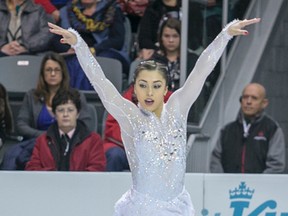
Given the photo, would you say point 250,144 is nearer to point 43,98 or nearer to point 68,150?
point 68,150

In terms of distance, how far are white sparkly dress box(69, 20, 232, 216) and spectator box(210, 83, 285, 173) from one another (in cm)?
263

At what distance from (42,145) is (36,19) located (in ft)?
5.49

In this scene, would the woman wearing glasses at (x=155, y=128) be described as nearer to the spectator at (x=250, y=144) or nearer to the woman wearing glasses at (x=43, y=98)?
the spectator at (x=250, y=144)

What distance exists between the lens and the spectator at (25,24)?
10.5 metres

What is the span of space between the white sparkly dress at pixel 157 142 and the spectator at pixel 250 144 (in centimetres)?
263

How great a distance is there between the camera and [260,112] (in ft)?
31.1

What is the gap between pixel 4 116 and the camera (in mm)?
9805

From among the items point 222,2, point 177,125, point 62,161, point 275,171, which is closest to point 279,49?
point 222,2

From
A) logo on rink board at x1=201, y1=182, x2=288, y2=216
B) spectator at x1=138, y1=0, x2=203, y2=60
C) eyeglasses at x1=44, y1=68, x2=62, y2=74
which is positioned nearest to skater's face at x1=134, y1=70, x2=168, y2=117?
logo on rink board at x1=201, y1=182, x2=288, y2=216

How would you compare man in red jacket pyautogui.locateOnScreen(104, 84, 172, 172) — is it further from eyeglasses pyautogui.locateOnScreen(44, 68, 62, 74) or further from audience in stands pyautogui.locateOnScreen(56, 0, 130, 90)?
audience in stands pyautogui.locateOnScreen(56, 0, 130, 90)

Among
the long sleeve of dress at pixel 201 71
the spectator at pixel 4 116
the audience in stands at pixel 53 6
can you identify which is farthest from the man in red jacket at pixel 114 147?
the long sleeve of dress at pixel 201 71

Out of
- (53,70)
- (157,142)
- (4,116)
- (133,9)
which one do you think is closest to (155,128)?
(157,142)

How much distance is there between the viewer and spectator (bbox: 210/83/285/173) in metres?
9.30

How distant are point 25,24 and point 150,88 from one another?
13.3 feet
